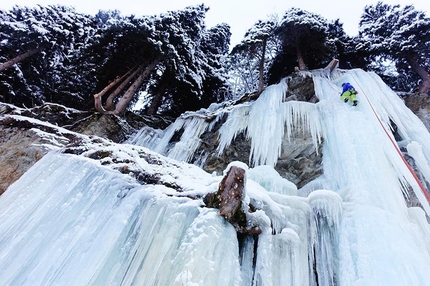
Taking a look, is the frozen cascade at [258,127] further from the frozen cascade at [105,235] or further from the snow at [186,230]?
the frozen cascade at [105,235]

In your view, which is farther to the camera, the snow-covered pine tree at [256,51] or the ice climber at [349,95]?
the snow-covered pine tree at [256,51]

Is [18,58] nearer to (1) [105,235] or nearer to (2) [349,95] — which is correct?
(1) [105,235]

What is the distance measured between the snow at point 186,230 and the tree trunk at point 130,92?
5.45 m

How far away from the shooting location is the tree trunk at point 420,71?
1054cm

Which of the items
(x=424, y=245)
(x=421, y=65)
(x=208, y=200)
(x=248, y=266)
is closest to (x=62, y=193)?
(x=208, y=200)

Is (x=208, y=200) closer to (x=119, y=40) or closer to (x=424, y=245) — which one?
(x=424, y=245)

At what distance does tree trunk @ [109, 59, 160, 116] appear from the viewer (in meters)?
10.3

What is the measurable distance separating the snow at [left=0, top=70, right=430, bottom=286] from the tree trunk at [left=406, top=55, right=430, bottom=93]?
7.94 metres

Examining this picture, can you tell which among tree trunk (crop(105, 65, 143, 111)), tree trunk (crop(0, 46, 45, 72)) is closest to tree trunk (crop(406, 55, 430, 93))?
tree trunk (crop(105, 65, 143, 111))

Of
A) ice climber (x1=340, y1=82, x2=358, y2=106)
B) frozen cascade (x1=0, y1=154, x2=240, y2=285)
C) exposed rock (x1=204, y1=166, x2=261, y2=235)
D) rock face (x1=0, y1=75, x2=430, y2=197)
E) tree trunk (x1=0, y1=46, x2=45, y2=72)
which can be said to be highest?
tree trunk (x1=0, y1=46, x2=45, y2=72)

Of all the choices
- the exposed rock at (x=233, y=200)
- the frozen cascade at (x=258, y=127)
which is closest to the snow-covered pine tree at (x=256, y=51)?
the frozen cascade at (x=258, y=127)

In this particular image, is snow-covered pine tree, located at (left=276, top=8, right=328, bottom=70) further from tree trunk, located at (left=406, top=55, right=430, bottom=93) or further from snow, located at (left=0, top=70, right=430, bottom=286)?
snow, located at (left=0, top=70, right=430, bottom=286)

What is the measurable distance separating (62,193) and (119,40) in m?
9.26

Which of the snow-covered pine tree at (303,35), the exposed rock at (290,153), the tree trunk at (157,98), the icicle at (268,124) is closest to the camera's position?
the icicle at (268,124)
